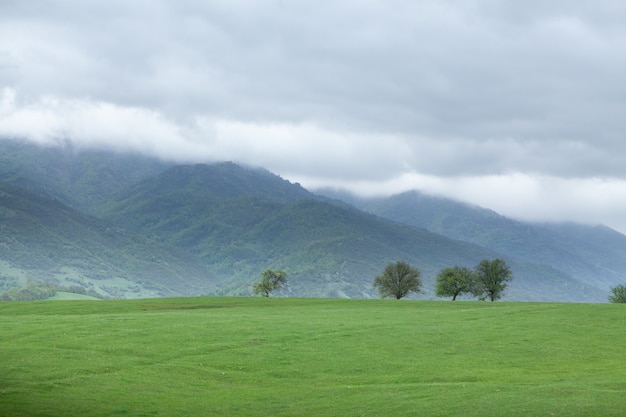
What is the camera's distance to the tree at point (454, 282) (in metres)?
168

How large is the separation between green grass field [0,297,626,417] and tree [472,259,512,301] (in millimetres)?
69537

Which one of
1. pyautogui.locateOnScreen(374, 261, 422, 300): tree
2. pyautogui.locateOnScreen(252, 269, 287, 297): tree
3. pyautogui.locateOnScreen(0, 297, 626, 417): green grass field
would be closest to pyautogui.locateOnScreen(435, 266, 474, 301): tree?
pyautogui.locateOnScreen(374, 261, 422, 300): tree

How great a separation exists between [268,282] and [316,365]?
135m

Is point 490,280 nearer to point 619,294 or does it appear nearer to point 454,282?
point 454,282

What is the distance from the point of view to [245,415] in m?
43.8

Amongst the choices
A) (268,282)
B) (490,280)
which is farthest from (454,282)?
(268,282)

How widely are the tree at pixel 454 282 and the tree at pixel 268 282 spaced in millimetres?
46717

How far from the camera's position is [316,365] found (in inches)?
2395

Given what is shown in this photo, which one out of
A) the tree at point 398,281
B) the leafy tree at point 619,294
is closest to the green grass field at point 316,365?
the leafy tree at point 619,294

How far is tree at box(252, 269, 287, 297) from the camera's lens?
195 m

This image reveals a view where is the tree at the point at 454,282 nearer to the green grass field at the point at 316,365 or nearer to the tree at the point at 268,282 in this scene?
the tree at the point at 268,282

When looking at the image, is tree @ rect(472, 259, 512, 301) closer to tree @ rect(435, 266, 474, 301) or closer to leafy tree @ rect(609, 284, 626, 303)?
tree @ rect(435, 266, 474, 301)

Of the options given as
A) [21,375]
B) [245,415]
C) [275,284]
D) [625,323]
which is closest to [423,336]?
[625,323]

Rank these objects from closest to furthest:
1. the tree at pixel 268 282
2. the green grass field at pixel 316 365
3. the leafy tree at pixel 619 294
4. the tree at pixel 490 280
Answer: the green grass field at pixel 316 365 < the leafy tree at pixel 619 294 < the tree at pixel 490 280 < the tree at pixel 268 282
